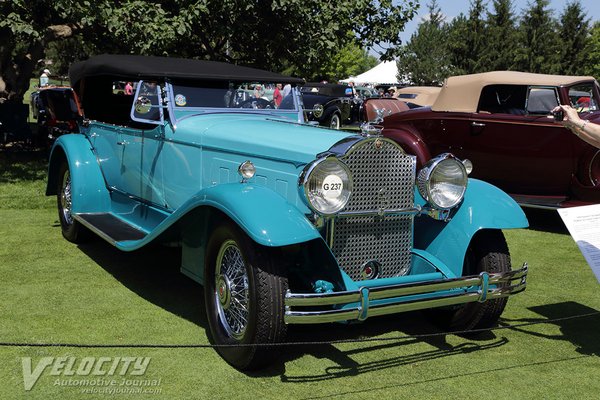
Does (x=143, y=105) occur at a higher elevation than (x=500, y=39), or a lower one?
lower

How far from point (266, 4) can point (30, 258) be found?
251 inches

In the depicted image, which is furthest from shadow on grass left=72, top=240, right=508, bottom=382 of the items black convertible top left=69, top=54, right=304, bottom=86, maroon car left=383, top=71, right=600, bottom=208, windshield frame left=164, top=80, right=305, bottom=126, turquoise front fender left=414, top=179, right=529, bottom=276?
maroon car left=383, top=71, right=600, bottom=208

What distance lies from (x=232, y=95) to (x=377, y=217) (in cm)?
210

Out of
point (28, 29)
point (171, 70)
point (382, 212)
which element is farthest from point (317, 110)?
point (28, 29)

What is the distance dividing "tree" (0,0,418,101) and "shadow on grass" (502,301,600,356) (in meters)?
6.81

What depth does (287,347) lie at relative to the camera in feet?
13.3

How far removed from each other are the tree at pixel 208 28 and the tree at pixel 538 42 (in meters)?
27.4

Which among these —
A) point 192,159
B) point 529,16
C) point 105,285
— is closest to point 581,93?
point 192,159

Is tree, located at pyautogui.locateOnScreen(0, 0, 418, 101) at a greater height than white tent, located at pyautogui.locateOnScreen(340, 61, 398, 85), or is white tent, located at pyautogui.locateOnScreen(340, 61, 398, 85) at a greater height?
white tent, located at pyautogui.locateOnScreen(340, 61, 398, 85)

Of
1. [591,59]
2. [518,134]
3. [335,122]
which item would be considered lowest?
[518,134]

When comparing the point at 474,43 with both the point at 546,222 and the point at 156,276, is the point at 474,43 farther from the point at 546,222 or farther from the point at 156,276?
the point at 156,276

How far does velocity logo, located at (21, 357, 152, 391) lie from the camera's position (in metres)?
3.46

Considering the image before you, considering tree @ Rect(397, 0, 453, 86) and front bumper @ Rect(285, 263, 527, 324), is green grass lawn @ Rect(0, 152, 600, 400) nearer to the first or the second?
front bumper @ Rect(285, 263, 527, 324)

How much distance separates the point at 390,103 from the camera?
1384 cm
